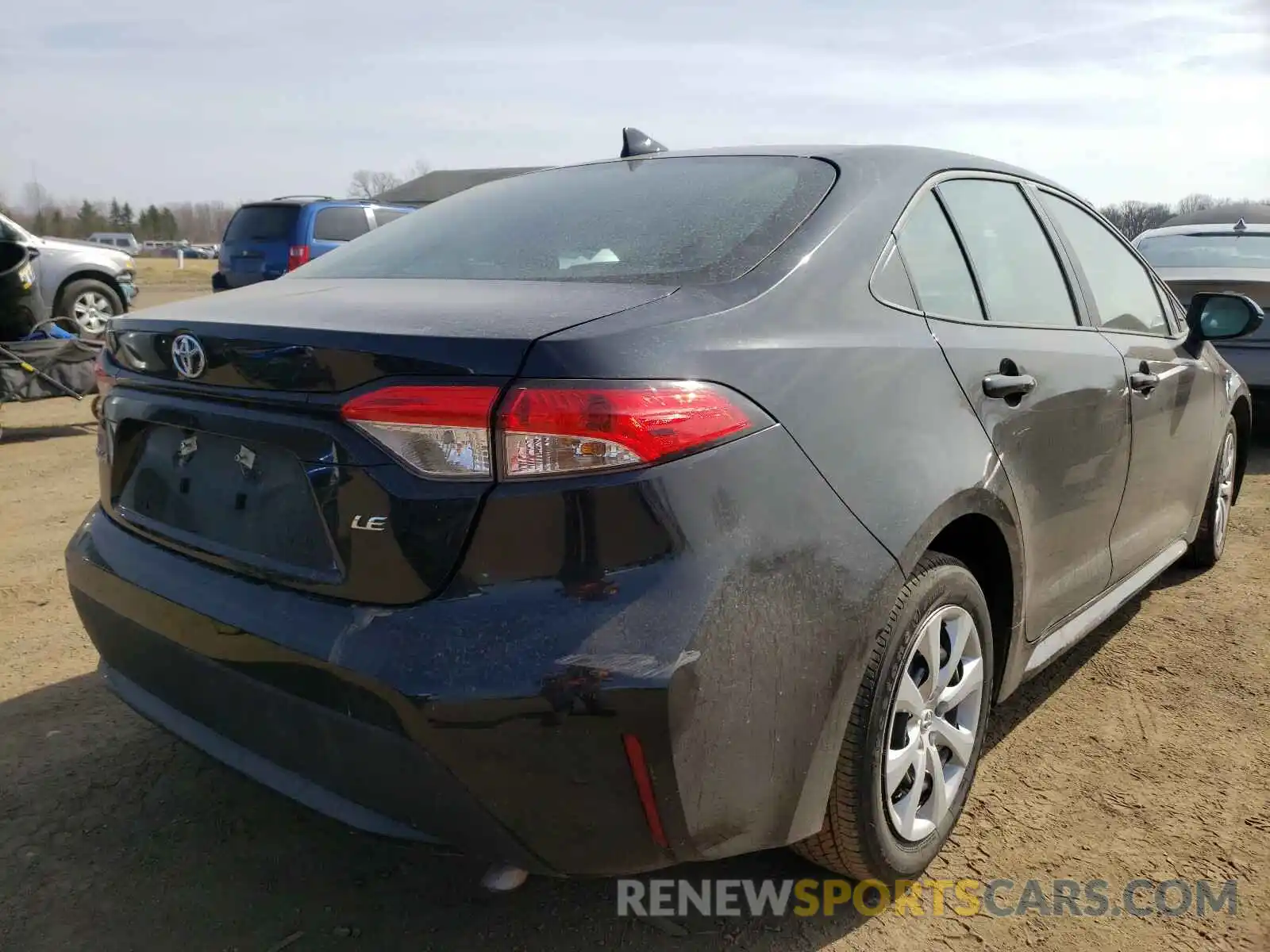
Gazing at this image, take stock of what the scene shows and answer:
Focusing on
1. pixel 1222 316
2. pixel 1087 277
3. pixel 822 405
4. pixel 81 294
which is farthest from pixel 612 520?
pixel 81 294

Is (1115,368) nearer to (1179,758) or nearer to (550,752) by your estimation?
(1179,758)

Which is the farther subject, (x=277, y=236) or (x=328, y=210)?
(x=328, y=210)

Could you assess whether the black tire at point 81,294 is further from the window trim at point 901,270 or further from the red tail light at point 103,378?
the window trim at point 901,270

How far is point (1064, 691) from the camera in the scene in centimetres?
328

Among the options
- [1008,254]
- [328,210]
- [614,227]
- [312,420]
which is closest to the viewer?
[312,420]

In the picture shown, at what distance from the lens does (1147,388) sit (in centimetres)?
317

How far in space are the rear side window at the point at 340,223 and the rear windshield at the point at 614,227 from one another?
36.1 ft

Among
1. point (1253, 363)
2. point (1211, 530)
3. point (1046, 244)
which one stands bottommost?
point (1211, 530)

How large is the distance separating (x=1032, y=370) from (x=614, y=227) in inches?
42.6

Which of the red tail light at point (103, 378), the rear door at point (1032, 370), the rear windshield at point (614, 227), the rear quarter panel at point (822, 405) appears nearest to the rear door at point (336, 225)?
the rear windshield at point (614, 227)

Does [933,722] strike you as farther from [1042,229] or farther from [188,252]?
[188,252]

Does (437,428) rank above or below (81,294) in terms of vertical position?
above

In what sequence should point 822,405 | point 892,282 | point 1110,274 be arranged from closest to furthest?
point 822,405
point 892,282
point 1110,274

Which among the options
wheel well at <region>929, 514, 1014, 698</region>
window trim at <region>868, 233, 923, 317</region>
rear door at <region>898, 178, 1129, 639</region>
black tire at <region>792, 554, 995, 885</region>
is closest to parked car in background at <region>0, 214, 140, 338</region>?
rear door at <region>898, 178, 1129, 639</region>
